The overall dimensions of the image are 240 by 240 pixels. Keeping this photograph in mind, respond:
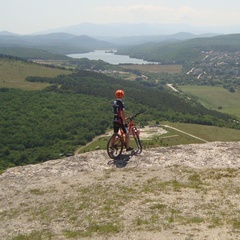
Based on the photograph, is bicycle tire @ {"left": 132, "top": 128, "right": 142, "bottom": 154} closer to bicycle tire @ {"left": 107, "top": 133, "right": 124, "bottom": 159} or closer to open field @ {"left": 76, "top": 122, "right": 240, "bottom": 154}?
bicycle tire @ {"left": 107, "top": 133, "right": 124, "bottom": 159}

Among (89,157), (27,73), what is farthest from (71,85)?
(89,157)

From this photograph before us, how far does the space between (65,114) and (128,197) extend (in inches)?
4241

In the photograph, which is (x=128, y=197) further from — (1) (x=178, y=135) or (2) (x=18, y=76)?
(2) (x=18, y=76)

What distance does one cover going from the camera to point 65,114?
11900cm

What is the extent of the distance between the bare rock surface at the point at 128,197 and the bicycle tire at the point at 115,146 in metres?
0.38

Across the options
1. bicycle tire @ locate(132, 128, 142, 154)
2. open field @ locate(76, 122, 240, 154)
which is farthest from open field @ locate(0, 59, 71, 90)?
bicycle tire @ locate(132, 128, 142, 154)

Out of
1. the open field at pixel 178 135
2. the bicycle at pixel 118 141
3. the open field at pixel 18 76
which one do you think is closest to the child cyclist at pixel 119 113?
the bicycle at pixel 118 141

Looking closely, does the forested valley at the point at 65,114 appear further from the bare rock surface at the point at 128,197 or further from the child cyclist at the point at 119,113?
the child cyclist at the point at 119,113

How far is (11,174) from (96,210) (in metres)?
6.11

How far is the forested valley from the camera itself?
88669 millimetres

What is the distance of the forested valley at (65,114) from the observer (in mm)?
88669

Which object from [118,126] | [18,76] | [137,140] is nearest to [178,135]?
[137,140]

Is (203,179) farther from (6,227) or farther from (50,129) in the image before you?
(50,129)

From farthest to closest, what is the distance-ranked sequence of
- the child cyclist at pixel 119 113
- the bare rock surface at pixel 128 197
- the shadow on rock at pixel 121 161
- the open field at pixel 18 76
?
the open field at pixel 18 76
the shadow on rock at pixel 121 161
the child cyclist at pixel 119 113
the bare rock surface at pixel 128 197
